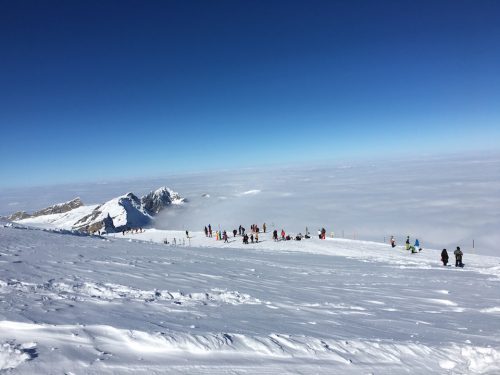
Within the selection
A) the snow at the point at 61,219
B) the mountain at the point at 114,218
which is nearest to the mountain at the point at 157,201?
the mountain at the point at 114,218

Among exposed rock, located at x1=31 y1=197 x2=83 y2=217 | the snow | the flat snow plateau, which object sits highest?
the flat snow plateau

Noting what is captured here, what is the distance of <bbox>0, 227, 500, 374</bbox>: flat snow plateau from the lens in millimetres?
4238

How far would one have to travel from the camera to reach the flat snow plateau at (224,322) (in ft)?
13.9

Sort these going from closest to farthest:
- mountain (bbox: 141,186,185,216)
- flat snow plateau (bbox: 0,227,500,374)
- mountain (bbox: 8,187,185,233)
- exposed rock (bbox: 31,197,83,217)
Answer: flat snow plateau (bbox: 0,227,500,374), mountain (bbox: 8,187,185,233), exposed rock (bbox: 31,197,83,217), mountain (bbox: 141,186,185,216)

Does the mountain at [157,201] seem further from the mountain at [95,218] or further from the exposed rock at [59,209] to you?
the exposed rock at [59,209]

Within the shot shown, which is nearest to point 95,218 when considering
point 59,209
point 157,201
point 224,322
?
point 59,209

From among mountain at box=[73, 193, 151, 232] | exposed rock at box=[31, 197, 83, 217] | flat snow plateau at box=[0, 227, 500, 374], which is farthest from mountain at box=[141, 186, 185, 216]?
flat snow plateau at box=[0, 227, 500, 374]

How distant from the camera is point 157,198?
14750cm

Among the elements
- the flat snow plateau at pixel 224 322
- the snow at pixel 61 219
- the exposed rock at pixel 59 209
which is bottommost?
the snow at pixel 61 219

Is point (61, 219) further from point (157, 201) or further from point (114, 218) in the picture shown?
point (157, 201)

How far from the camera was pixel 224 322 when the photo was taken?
237 inches

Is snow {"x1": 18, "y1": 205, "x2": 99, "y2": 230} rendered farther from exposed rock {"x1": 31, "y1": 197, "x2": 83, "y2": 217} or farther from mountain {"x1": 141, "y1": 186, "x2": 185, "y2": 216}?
mountain {"x1": 141, "y1": 186, "x2": 185, "y2": 216}

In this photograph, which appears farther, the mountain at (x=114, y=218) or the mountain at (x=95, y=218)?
the mountain at (x=95, y=218)

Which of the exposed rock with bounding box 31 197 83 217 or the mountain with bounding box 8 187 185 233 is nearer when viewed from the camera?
the mountain with bounding box 8 187 185 233
